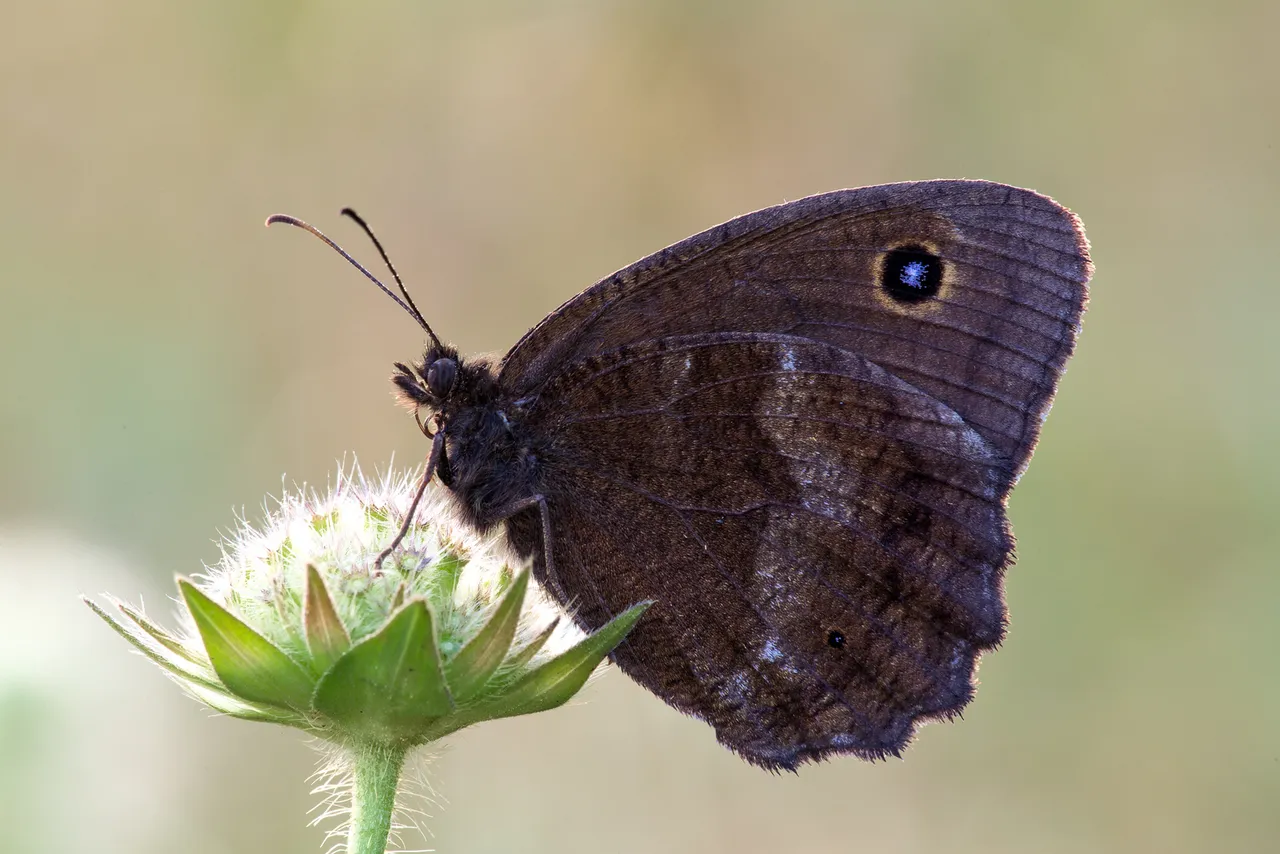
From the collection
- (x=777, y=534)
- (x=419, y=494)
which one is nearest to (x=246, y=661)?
(x=419, y=494)

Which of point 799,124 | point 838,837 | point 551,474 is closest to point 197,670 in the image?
point 551,474

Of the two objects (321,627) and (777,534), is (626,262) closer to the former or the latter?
(777,534)

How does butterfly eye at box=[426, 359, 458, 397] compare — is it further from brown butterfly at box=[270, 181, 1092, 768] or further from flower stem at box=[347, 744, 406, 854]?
flower stem at box=[347, 744, 406, 854]

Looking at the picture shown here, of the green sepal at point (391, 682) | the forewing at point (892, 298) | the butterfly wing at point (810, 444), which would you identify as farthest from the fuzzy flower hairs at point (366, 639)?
the forewing at point (892, 298)

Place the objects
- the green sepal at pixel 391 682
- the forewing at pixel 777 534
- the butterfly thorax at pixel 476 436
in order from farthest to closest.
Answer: the butterfly thorax at pixel 476 436, the forewing at pixel 777 534, the green sepal at pixel 391 682

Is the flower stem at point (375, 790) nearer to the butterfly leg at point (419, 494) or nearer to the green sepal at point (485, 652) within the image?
the green sepal at point (485, 652)

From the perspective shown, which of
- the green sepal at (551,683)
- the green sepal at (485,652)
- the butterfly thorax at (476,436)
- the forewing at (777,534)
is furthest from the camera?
the butterfly thorax at (476,436)

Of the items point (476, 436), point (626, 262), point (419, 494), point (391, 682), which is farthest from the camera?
point (626, 262)

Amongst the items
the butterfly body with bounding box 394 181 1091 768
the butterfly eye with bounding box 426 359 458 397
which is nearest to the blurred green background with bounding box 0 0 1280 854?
the butterfly eye with bounding box 426 359 458 397
